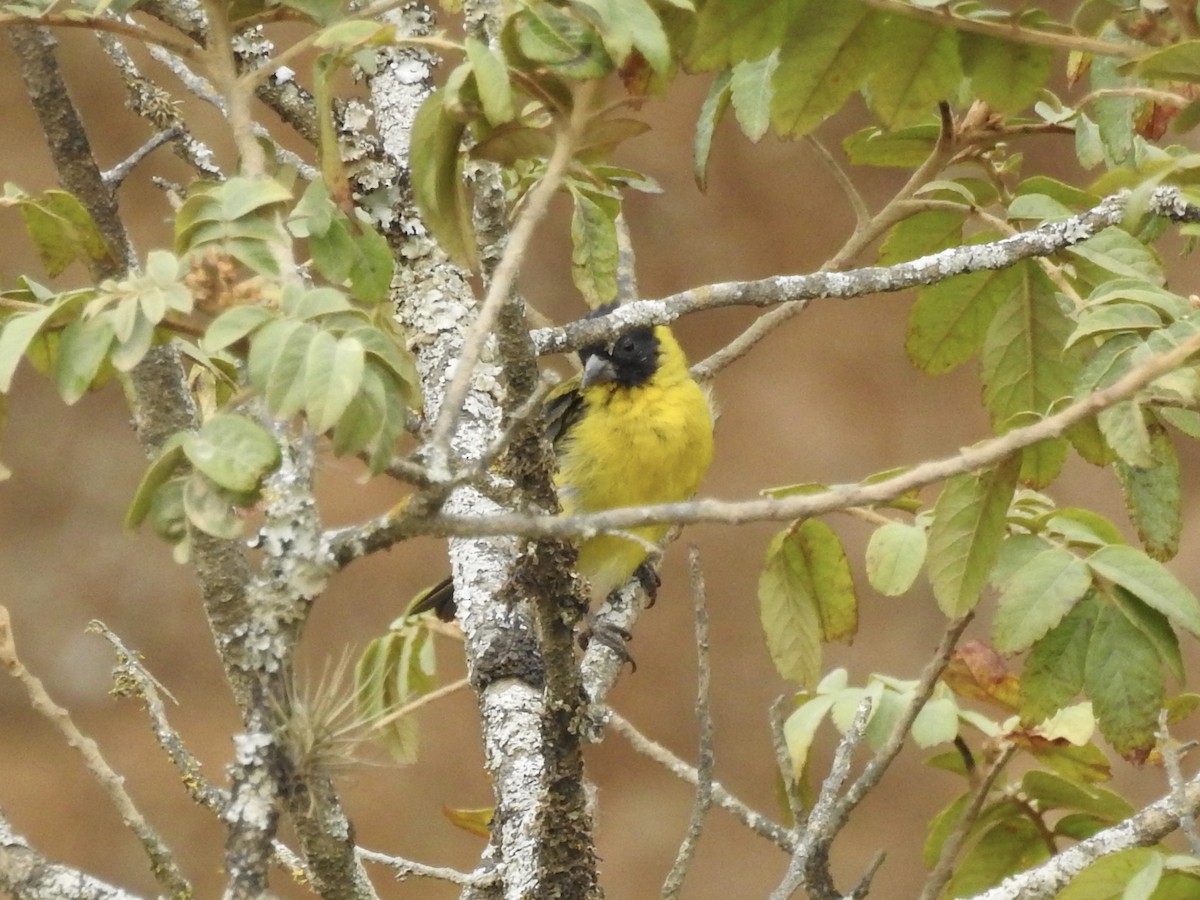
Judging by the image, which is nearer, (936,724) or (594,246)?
(594,246)

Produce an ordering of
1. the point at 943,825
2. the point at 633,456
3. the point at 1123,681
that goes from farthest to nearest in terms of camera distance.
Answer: the point at 633,456, the point at 943,825, the point at 1123,681

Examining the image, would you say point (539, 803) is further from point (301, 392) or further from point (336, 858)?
point (301, 392)

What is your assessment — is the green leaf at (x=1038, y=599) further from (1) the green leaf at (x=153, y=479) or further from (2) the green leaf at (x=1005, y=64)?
(1) the green leaf at (x=153, y=479)

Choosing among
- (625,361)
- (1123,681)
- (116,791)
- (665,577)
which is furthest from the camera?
(665,577)

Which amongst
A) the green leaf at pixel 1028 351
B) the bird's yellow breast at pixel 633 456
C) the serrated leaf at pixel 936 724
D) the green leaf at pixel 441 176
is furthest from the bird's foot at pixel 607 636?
the green leaf at pixel 441 176

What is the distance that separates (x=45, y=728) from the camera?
5207 millimetres

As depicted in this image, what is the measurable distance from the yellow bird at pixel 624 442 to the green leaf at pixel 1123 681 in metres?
1.52

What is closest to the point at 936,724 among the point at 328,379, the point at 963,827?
the point at 963,827

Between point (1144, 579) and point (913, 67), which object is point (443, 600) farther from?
point (913, 67)

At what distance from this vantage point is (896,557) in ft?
5.56

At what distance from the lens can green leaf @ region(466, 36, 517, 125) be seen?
90 centimetres

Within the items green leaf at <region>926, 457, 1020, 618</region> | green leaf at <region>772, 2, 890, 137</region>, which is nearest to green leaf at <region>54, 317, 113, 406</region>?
green leaf at <region>772, 2, 890, 137</region>

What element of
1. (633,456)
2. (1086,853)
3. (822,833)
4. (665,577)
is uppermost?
(665,577)

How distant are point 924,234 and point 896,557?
0.47 m
